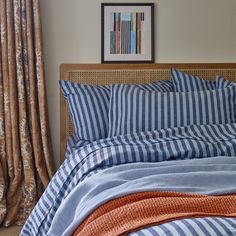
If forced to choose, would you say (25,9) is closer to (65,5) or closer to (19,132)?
(65,5)

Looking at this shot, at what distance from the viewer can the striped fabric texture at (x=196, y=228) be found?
3.68 ft

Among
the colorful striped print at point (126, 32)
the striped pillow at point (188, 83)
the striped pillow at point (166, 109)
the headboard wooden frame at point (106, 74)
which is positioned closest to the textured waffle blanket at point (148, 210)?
the striped pillow at point (166, 109)

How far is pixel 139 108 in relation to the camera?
8.33ft

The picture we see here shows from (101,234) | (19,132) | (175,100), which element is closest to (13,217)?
(19,132)

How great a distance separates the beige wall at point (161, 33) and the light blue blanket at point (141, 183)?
1.35m

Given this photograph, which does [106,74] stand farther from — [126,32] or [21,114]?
[21,114]

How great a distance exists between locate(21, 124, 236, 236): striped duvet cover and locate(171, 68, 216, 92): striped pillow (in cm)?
52

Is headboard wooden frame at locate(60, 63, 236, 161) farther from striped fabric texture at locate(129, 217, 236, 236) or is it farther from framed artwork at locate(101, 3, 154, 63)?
striped fabric texture at locate(129, 217, 236, 236)

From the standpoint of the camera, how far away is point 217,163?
1936mm

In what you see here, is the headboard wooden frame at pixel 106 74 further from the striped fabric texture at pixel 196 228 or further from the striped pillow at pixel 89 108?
the striped fabric texture at pixel 196 228

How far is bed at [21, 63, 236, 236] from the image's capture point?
1340 mm

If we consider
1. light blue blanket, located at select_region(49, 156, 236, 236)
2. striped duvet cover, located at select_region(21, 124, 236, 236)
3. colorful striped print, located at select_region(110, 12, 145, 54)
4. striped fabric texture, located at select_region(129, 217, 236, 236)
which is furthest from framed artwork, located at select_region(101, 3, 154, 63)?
striped fabric texture, located at select_region(129, 217, 236, 236)

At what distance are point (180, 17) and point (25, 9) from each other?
1074 mm

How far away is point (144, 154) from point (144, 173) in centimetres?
26
